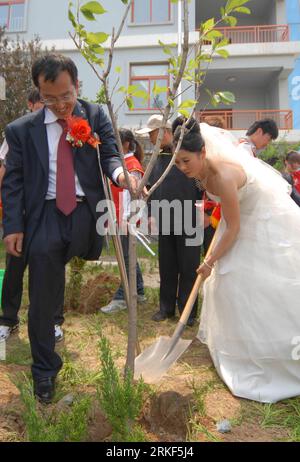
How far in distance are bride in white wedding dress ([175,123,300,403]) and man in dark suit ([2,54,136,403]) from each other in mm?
630

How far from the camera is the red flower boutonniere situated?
77.9 inches

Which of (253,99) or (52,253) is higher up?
(253,99)

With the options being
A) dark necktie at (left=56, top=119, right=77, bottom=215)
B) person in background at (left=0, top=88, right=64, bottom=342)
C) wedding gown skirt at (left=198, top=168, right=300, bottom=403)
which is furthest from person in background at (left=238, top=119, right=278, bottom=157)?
dark necktie at (left=56, top=119, right=77, bottom=215)

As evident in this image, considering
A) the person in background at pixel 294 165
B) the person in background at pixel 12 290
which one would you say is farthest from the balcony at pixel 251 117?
the person in background at pixel 12 290

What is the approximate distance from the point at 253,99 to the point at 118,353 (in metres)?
15.0

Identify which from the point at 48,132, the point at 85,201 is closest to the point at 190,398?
the point at 85,201

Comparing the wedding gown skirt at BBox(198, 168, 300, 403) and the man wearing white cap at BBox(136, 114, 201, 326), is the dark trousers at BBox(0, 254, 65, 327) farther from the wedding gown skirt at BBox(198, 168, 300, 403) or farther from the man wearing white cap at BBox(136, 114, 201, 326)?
the wedding gown skirt at BBox(198, 168, 300, 403)

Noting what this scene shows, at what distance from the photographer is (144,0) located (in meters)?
13.6

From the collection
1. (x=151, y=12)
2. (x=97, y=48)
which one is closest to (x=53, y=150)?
(x=97, y=48)

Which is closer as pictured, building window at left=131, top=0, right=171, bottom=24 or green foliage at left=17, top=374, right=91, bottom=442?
green foliage at left=17, top=374, right=91, bottom=442

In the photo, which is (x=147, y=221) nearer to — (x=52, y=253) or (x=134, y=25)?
(x=52, y=253)

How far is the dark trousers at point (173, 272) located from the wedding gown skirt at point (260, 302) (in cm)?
75

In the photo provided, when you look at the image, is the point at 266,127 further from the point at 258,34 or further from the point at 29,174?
the point at 258,34
